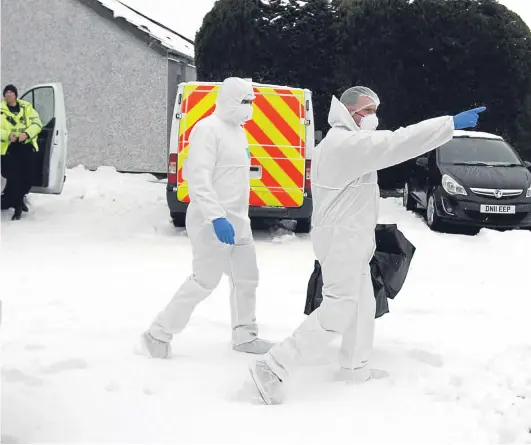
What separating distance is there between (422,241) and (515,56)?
255 inches

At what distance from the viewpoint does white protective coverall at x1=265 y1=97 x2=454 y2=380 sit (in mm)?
3902

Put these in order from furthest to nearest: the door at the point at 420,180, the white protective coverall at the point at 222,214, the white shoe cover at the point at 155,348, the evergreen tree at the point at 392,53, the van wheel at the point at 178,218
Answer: the evergreen tree at the point at 392,53 < the door at the point at 420,180 < the van wheel at the point at 178,218 < the white shoe cover at the point at 155,348 < the white protective coverall at the point at 222,214

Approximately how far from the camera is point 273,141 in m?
10.1

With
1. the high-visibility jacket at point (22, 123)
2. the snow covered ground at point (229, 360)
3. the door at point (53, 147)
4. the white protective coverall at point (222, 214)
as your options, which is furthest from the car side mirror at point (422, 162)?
the white protective coverall at point (222, 214)

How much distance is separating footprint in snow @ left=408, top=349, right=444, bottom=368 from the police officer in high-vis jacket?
682cm

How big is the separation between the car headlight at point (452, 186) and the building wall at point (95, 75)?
7.52m

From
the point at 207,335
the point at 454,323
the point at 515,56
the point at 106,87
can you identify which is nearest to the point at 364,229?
the point at 207,335

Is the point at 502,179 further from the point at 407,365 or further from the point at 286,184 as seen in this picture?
the point at 407,365

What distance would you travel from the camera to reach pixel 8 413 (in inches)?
145

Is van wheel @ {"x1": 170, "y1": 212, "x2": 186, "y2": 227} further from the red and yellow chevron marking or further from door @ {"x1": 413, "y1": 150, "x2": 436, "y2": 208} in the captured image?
door @ {"x1": 413, "y1": 150, "x2": 436, "y2": 208}

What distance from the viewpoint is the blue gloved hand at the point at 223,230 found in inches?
173

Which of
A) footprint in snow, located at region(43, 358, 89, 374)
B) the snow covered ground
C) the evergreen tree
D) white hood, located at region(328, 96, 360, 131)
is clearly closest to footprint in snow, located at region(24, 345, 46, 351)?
the snow covered ground

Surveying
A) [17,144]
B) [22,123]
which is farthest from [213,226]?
[17,144]

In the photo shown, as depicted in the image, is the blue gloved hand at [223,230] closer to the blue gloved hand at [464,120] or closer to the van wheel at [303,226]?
the blue gloved hand at [464,120]
